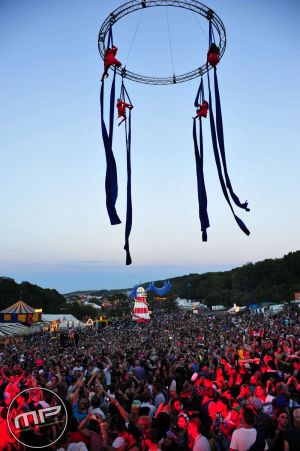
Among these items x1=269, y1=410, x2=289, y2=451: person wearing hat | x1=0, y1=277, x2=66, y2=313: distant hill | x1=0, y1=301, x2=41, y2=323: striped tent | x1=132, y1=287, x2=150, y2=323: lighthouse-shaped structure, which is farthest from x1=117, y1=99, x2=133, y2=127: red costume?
x1=0, y1=277, x2=66, y2=313: distant hill

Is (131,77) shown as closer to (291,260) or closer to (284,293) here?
(284,293)

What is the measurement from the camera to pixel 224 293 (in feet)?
350

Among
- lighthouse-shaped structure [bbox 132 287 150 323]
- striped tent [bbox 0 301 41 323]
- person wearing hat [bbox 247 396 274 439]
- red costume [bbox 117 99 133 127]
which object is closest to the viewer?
person wearing hat [bbox 247 396 274 439]

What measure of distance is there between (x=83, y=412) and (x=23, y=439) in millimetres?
1429

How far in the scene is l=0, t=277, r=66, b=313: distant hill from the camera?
74.2 meters

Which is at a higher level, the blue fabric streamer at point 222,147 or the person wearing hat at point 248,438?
the blue fabric streamer at point 222,147

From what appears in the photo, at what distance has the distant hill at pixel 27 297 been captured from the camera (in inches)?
2923

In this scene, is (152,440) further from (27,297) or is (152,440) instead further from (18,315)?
(27,297)

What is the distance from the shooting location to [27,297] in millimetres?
81250

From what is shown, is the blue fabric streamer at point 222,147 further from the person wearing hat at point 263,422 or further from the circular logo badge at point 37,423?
the circular logo badge at point 37,423

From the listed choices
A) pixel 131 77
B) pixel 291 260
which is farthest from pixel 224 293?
pixel 131 77

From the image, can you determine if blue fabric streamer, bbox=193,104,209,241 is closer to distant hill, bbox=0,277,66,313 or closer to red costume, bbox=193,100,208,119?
red costume, bbox=193,100,208,119

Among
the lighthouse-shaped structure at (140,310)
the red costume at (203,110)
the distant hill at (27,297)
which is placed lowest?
the lighthouse-shaped structure at (140,310)

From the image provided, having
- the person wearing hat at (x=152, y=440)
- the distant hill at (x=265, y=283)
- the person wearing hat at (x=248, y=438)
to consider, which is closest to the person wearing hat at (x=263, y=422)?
the person wearing hat at (x=248, y=438)
